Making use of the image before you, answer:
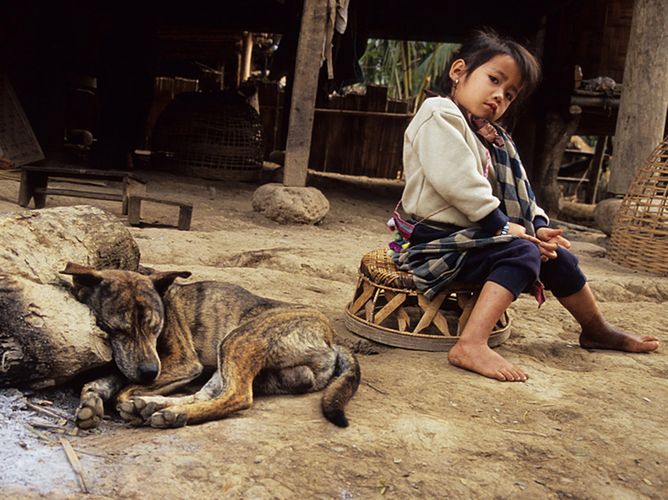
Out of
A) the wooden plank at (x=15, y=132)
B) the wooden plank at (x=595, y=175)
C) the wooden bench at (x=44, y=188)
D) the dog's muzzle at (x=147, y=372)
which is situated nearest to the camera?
the dog's muzzle at (x=147, y=372)

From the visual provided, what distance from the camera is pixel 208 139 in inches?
448

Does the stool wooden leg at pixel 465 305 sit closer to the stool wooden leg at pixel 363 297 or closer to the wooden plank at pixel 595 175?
the stool wooden leg at pixel 363 297

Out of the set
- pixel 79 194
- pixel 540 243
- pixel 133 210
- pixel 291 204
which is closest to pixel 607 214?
pixel 291 204

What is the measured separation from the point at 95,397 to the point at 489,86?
94.9 inches

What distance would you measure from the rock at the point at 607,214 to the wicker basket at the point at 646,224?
124 cm

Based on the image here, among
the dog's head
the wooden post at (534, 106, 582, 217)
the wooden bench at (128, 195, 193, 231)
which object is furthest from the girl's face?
the wooden post at (534, 106, 582, 217)

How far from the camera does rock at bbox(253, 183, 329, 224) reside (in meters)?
7.71

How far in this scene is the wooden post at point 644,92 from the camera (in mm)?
7906

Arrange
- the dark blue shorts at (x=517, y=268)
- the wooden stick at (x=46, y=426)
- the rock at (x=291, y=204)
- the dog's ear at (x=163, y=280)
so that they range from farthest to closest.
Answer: the rock at (x=291, y=204) → the dark blue shorts at (x=517, y=268) → the dog's ear at (x=163, y=280) → the wooden stick at (x=46, y=426)

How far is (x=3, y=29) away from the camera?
34.3 feet

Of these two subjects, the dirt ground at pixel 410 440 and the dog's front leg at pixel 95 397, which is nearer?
the dirt ground at pixel 410 440

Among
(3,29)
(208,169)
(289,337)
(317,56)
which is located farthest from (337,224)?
(3,29)

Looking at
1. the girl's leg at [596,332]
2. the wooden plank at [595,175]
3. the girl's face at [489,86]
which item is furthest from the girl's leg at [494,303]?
the wooden plank at [595,175]

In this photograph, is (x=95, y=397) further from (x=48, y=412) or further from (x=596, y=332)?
(x=596, y=332)
